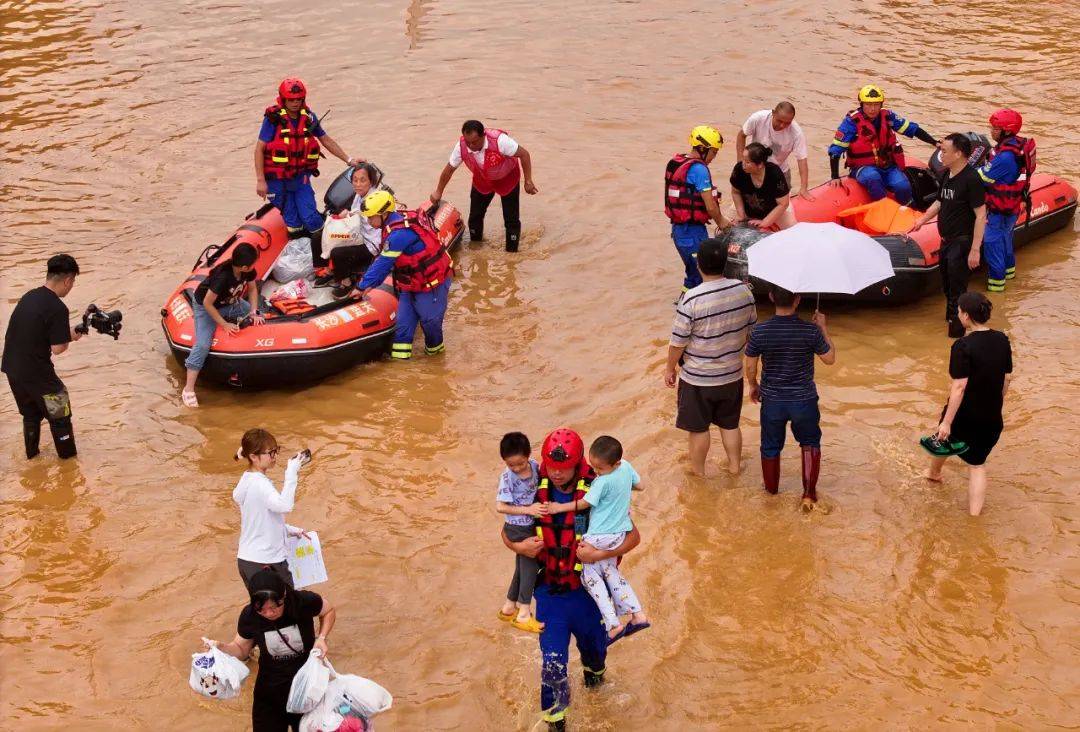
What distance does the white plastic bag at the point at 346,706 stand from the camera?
471cm

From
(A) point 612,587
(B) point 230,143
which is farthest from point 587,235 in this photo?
(A) point 612,587

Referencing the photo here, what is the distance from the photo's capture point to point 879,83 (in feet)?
→ 47.3

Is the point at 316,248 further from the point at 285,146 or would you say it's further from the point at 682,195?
the point at 682,195

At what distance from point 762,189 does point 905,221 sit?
1.60 meters

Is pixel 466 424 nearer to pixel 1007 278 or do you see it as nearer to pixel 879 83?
pixel 1007 278

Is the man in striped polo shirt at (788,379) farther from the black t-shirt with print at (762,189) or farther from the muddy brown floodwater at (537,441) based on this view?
the black t-shirt with print at (762,189)

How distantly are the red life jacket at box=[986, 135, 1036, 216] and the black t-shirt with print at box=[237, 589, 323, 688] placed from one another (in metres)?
6.71

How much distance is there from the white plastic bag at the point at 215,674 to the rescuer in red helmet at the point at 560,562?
51.8 inches

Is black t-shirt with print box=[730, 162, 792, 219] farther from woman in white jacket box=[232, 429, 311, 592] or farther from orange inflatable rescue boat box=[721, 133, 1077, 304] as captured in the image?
woman in white jacket box=[232, 429, 311, 592]

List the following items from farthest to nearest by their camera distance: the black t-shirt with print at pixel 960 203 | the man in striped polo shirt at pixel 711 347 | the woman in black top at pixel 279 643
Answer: the black t-shirt with print at pixel 960 203
the man in striped polo shirt at pixel 711 347
the woman in black top at pixel 279 643

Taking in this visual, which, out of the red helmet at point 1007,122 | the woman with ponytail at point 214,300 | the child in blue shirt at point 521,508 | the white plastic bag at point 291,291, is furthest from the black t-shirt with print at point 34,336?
the red helmet at point 1007,122

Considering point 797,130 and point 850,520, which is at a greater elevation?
point 797,130

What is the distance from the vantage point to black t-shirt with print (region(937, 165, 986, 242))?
27.6ft

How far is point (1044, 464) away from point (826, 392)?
5.21 ft
